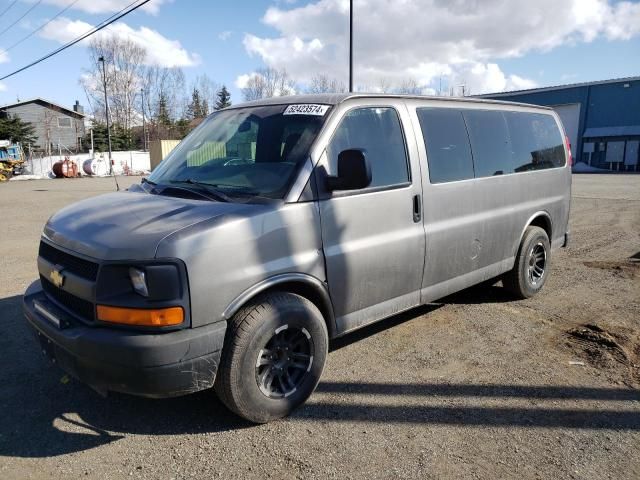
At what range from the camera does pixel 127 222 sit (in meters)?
3.02

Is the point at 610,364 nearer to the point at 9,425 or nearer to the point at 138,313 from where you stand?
the point at 138,313

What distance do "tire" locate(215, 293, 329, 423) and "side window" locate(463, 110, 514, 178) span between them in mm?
2444

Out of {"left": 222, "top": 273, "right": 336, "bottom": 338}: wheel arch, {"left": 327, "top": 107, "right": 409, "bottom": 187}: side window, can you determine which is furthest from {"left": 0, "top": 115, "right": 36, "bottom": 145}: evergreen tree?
{"left": 222, "top": 273, "right": 336, "bottom": 338}: wheel arch

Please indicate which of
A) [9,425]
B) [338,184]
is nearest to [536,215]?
[338,184]

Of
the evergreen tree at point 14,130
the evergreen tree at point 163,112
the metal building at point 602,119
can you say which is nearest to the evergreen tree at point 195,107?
the evergreen tree at point 163,112

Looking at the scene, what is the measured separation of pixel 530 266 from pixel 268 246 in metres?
3.80

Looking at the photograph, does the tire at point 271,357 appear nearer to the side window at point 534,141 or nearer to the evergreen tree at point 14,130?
the side window at point 534,141

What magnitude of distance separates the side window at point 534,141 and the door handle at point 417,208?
1753mm

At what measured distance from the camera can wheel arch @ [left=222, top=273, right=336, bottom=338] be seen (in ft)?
9.55

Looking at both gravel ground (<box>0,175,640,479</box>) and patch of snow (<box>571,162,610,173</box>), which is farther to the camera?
patch of snow (<box>571,162,610,173</box>)

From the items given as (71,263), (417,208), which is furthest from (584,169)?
(71,263)

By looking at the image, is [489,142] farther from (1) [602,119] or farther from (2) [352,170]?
(1) [602,119]

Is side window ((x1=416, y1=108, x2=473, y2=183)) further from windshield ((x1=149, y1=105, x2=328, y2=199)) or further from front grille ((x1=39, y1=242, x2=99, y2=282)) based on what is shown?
front grille ((x1=39, y1=242, x2=99, y2=282))

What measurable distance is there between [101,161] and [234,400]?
37.0 meters
